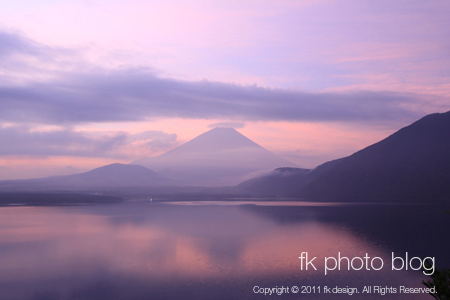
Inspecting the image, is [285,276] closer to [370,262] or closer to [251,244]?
[370,262]

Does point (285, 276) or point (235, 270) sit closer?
point (285, 276)

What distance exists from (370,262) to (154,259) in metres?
16.6

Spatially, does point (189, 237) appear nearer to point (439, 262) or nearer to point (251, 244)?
point (251, 244)

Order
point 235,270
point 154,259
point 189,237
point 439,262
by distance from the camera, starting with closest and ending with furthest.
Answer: point 235,270 → point 439,262 → point 154,259 → point 189,237

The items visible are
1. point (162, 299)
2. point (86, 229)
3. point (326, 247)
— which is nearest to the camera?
point (162, 299)

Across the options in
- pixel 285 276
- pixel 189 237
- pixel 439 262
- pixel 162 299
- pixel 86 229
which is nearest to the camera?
pixel 162 299

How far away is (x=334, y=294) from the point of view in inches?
773

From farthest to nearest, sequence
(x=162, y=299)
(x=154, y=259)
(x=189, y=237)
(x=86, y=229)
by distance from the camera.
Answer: (x=86, y=229), (x=189, y=237), (x=154, y=259), (x=162, y=299)

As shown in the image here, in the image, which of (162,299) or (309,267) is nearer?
(162,299)

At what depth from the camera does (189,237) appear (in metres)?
40.8

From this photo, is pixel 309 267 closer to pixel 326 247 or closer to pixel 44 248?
pixel 326 247

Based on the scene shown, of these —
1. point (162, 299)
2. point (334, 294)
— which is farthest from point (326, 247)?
point (162, 299)

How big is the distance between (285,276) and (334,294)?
404 cm

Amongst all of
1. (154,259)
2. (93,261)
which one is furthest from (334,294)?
(93,261)
